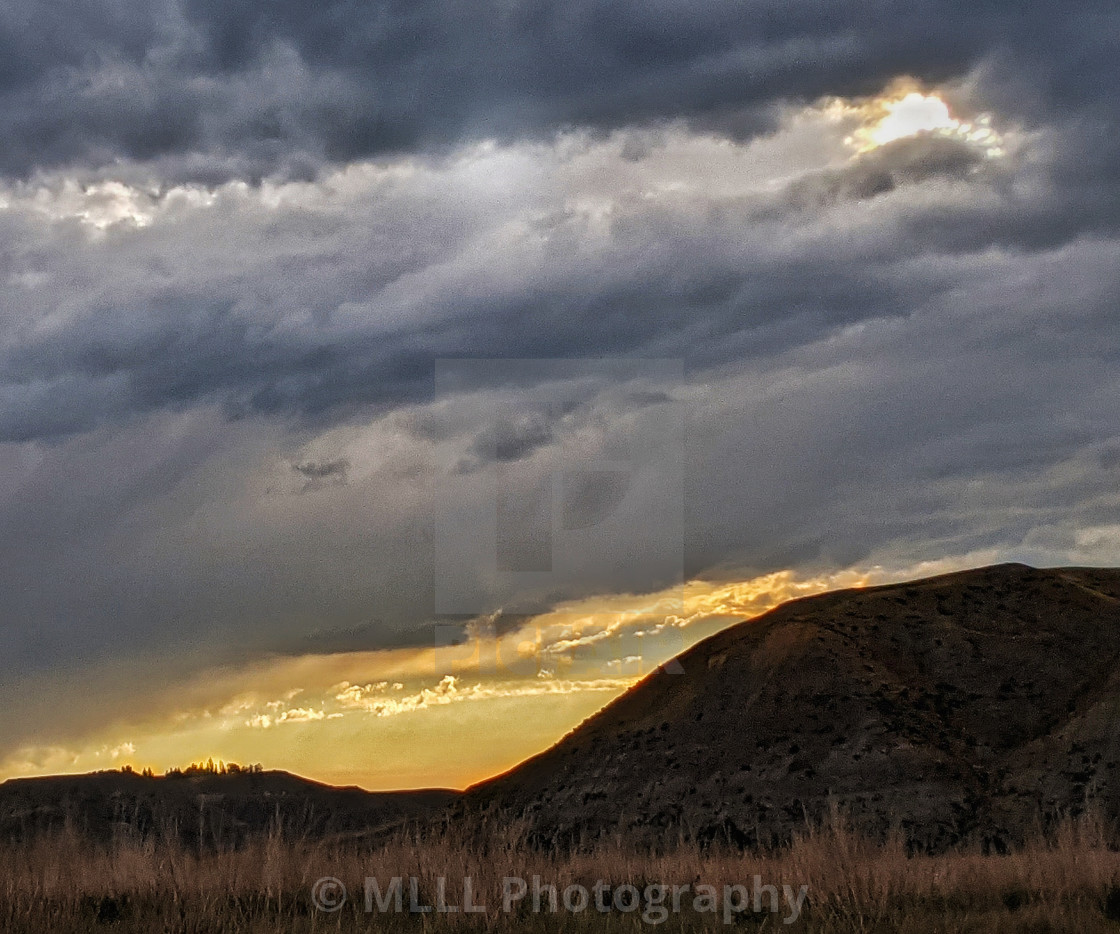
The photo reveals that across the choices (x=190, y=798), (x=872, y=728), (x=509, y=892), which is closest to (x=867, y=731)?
(x=872, y=728)

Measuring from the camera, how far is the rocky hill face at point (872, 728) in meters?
27.5

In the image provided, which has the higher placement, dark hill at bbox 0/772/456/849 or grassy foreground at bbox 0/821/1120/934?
grassy foreground at bbox 0/821/1120/934

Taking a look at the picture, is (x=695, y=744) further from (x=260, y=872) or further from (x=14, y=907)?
(x=14, y=907)

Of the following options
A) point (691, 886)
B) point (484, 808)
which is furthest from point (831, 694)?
point (691, 886)

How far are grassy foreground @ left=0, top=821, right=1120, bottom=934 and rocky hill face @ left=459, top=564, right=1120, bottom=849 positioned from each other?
7.56 metres

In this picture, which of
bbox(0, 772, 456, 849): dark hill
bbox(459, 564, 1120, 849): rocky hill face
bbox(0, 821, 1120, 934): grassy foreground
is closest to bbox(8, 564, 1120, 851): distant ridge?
bbox(459, 564, 1120, 849): rocky hill face

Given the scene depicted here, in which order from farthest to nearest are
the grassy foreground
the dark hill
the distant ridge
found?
1. the dark hill
2. the distant ridge
3. the grassy foreground

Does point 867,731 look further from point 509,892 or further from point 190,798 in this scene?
point 190,798

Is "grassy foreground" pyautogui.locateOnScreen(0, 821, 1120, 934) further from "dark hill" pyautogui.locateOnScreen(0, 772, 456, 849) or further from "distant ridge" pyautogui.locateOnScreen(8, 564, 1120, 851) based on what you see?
"dark hill" pyautogui.locateOnScreen(0, 772, 456, 849)

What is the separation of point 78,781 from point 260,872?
7176 cm

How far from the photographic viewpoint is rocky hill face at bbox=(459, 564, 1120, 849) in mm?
27453

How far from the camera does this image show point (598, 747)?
106ft

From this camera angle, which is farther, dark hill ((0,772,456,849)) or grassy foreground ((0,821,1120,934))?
dark hill ((0,772,456,849))

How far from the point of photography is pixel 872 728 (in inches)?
1153
